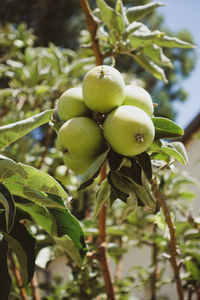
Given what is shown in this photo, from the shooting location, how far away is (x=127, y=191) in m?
0.92

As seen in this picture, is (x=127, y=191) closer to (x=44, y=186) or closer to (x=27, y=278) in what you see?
(x=44, y=186)

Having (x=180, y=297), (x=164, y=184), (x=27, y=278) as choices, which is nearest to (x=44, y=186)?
(x=27, y=278)

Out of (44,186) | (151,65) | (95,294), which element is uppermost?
(44,186)

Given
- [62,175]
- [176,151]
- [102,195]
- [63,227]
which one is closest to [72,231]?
[63,227]

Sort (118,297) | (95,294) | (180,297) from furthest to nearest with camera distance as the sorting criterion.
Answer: (118,297), (95,294), (180,297)

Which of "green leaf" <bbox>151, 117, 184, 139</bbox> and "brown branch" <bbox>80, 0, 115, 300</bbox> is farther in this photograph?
"brown branch" <bbox>80, 0, 115, 300</bbox>

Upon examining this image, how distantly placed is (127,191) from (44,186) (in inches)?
8.7

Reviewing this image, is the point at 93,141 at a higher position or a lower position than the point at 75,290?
higher

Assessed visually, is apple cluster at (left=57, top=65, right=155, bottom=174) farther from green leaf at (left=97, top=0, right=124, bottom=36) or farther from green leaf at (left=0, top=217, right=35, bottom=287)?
green leaf at (left=97, top=0, right=124, bottom=36)

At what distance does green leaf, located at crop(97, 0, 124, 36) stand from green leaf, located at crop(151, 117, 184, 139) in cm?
69

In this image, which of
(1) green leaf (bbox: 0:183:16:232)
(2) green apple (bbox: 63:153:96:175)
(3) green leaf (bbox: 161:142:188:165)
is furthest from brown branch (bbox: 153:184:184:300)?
(1) green leaf (bbox: 0:183:16:232)

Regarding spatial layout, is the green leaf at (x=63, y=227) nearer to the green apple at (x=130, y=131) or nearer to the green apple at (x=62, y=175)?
the green apple at (x=130, y=131)

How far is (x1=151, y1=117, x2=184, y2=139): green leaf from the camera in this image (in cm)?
96

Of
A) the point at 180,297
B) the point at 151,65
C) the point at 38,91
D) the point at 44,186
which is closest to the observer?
the point at 44,186
